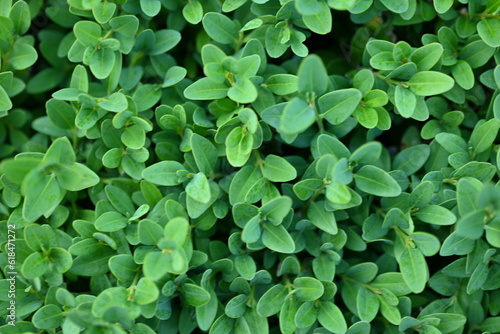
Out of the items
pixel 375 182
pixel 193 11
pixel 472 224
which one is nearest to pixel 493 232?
pixel 472 224

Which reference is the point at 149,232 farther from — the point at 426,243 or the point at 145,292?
the point at 426,243

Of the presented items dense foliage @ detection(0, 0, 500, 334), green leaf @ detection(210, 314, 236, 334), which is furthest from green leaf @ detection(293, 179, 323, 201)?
green leaf @ detection(210, 314, 236, 334)

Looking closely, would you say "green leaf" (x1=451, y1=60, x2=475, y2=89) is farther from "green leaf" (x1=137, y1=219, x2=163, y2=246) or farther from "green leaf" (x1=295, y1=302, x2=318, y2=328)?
"green leaf" (x1=137, y1=219, x2=163, y2=246)

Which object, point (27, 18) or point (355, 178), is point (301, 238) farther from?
point (27, 18)

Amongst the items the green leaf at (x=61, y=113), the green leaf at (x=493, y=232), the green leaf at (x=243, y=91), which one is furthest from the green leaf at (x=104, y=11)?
the green leaf at (x=493, y=232)

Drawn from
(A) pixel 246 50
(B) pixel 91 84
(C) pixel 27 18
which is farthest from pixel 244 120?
(C) pixel 27 18

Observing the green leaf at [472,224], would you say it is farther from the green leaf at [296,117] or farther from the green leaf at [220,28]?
the green leaf at [220,28]
